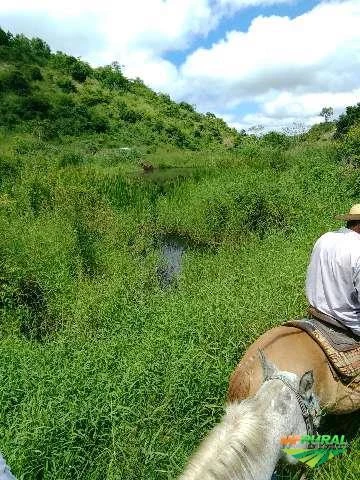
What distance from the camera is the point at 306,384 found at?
2850 millimetres

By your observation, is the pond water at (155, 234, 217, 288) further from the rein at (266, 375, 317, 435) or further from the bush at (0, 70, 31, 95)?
the bush at (0, 70, 31, 95)

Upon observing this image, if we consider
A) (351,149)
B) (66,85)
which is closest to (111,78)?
(66,85)

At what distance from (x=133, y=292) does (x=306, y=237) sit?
312 cm

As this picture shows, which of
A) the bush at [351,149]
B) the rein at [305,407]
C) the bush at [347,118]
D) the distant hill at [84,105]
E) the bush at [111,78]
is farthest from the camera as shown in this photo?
the bush at [111,78]

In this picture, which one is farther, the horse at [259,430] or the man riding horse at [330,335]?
the man riding horse at [330,335]

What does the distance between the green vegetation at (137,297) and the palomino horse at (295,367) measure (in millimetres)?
344

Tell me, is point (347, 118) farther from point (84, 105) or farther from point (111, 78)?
point (111, 78)

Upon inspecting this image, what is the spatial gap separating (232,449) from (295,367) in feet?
4.17

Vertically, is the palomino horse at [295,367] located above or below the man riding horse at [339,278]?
below

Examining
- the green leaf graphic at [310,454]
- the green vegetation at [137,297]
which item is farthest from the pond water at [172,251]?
the green leaf graphic at [310,454]

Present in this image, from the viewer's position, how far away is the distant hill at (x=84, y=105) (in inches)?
1241

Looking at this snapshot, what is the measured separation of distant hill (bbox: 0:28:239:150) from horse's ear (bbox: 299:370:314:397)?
28580 millimetres

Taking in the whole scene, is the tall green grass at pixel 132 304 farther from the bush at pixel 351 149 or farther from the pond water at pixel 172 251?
the bush at pixel 351 149

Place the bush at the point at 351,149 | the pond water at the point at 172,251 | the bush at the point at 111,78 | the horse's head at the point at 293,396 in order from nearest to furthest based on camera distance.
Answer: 1. the horse's head at the point at 293,396
2. the pond water at the point at 172,251
3. the bush at the point at 351,149
4. the bush at the point at 111,78
